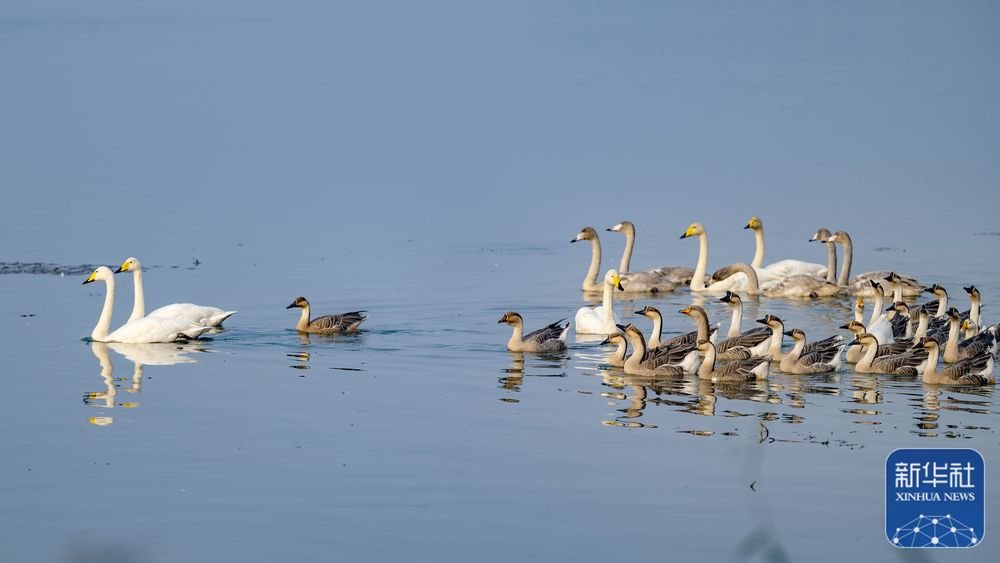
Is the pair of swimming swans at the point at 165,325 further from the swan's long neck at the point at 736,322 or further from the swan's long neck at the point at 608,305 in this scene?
the swan's long neck at the point at 736,322

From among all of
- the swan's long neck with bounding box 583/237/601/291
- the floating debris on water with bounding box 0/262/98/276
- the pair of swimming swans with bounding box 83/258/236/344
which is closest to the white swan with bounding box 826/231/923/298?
the swan's long neck with bounding box 583/237/601/291

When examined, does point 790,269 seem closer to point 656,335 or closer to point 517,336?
point 656,335

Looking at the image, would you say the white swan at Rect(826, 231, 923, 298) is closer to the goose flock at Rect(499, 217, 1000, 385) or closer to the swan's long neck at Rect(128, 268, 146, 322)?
the goose flock at Rect(499, 217, 1000, 385)

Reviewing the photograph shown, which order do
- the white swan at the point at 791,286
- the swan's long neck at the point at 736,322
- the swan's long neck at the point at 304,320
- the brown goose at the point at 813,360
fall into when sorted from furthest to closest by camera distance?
the white swan at the point at 791,286 < the swan's long neck at the point at 304,320 < the swan's long neck at the point at 736,322 < the brown goose at the point at 813,360

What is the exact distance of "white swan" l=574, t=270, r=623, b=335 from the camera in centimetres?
2005

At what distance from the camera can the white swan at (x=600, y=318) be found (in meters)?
20.0

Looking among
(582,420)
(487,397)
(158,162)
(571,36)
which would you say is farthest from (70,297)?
(571,36)

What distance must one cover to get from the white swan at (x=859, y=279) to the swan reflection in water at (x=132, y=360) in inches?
372

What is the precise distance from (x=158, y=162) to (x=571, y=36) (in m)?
48.4

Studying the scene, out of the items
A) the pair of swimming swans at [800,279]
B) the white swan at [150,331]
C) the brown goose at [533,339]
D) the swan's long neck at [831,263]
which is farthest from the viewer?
the swan's long neck at [831,263]

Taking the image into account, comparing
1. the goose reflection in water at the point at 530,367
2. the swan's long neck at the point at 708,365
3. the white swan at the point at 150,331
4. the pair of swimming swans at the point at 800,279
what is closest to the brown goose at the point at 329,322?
the white swan at the point at 150,331

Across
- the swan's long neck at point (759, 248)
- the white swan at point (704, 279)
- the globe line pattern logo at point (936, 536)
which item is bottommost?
the globe line pattern logo at point (936, 536)

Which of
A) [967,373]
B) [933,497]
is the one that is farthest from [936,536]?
[967,373]

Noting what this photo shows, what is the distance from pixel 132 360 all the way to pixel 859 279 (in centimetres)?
1068
